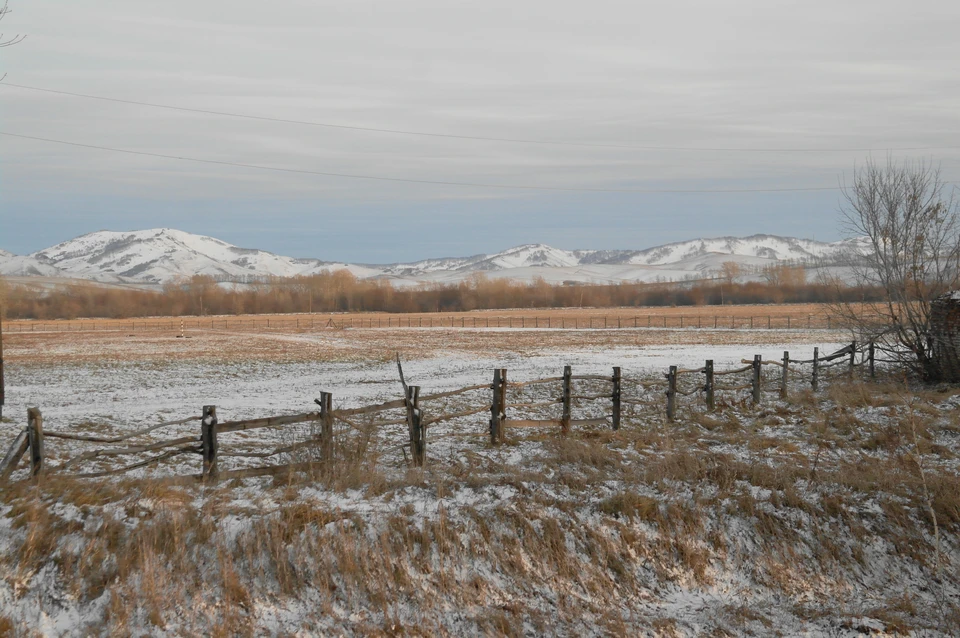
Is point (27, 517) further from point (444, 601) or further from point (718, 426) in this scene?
point (718, 426)

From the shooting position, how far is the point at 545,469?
987cm

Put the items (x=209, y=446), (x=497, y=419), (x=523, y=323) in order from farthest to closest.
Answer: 1. (x=523, y=323)
2. (x=497, y=419)
3. (x=209, y=446)

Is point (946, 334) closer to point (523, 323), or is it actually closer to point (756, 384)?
point (756, 384)

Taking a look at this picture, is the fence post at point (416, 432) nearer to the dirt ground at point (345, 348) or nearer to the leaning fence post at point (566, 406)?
the leaning fence post at point (566, 406)

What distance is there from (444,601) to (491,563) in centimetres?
72

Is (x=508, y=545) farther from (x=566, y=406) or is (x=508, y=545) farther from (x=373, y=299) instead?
(x=373, y=299)

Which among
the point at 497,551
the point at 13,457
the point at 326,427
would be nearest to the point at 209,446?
the point at 326,427

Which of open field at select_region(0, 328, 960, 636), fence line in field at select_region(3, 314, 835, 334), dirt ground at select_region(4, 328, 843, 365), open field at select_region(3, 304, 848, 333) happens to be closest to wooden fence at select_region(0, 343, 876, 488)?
open field at select_region(0, 328, 960, 636)

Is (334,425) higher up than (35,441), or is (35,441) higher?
(35,441)

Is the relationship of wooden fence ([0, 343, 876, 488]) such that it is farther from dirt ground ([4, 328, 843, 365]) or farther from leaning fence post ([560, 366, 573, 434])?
dirt ground ([4, 328, 843, 365])

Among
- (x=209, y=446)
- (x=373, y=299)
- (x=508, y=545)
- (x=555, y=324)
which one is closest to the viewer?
(x=508, y=545)

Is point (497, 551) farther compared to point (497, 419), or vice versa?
point (497, 419)

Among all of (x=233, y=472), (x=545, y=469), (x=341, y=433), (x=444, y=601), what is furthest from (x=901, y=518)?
(x=233, y=472)

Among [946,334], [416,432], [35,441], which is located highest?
[946,334]
